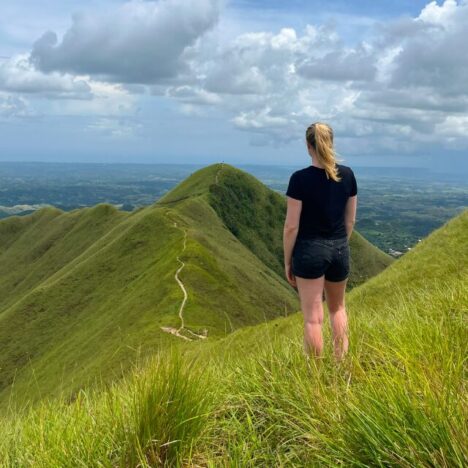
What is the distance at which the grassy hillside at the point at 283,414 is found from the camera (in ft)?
14.2

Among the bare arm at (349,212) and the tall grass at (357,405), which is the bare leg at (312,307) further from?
the bare arm at (349,212)

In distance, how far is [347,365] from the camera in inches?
256

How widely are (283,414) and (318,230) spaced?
389 centimetres

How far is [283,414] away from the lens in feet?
19.1

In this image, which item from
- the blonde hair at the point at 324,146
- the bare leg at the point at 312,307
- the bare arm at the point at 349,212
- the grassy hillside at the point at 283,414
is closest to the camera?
the grassy hillside at the point at 283,414

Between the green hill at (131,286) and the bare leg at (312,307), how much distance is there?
54.9 ft

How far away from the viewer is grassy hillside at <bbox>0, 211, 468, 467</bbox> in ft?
14.2

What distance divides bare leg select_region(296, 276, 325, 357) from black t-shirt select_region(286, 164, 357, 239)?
32.2 inches

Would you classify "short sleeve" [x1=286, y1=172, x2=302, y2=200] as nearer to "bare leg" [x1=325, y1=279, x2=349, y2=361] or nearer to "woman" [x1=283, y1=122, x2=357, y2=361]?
"woman" [x1=283, y1=122, x2=357, y2=361]

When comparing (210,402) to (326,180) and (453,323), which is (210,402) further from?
(326,180)

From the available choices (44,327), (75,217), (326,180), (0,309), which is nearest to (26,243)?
(75,217)

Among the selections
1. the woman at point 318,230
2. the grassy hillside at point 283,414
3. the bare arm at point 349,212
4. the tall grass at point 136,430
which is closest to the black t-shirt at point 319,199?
the woman at point 318,230

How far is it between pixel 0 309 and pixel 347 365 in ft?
431

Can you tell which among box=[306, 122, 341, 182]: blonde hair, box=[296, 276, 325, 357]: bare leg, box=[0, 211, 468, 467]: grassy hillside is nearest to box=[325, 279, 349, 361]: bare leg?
box=[296, 276, 325, 357]: bare leg
